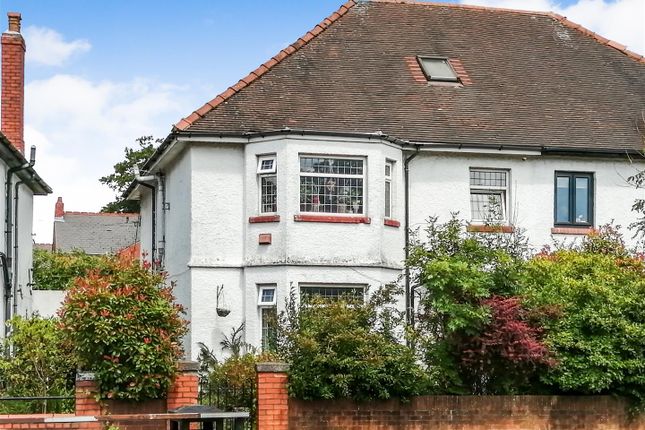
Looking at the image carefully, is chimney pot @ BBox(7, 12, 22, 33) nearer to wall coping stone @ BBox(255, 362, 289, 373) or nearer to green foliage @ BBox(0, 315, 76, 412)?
green foliage @ BBox(0, 315, 76, 412)

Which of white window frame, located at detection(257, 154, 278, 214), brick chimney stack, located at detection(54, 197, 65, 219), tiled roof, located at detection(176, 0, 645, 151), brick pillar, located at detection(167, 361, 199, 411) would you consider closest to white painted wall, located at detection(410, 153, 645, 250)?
tiled roof, located at detection(176, 0, 645, 151)

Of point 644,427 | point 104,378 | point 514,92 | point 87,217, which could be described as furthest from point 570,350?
point 87,217

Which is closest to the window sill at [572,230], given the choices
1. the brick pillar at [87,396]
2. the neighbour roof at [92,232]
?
the brick pillar at [87,396]

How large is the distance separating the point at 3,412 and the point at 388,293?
6534mm

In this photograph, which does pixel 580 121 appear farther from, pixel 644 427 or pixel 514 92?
pixel 644 427

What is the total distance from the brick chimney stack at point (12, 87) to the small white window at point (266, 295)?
9.57 m

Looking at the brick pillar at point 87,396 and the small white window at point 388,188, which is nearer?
the brick pillar at point 87,396

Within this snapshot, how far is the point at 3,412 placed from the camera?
18.5 m

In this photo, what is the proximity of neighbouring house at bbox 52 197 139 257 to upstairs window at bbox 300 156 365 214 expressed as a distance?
1860 inches

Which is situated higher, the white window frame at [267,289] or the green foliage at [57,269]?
the green foliage at [57,269]

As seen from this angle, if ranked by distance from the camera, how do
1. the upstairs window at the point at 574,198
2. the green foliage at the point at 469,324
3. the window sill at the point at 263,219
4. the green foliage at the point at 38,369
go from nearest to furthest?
the green foliage at the point at 469,324 → the green foliage at the point at 38,369 → the window sill at the point at 263,219 → the upstairs window at the point at 574,198

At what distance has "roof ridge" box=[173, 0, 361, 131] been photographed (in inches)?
1016

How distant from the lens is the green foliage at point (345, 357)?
17.0 metres

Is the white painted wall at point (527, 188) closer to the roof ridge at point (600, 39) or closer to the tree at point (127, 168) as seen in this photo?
the roof ridge at point (600, 39)
